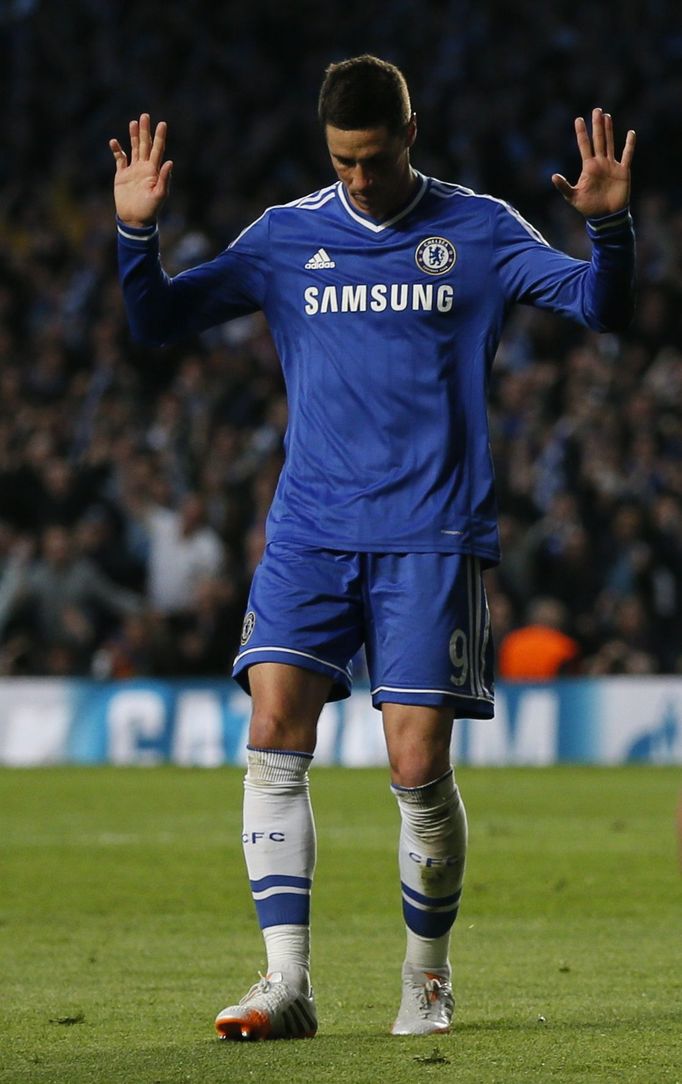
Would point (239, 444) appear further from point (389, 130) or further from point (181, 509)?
point (389, 130)

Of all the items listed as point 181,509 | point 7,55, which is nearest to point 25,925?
point 181,509

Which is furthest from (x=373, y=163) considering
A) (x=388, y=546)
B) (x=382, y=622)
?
(x=382, y=622)

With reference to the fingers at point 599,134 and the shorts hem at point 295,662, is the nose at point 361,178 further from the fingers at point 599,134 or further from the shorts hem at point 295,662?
the shorts hem at point 295,662

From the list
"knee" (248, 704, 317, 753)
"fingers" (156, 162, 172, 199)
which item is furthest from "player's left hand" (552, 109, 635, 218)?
"knee" (248, 704, 317, 753)

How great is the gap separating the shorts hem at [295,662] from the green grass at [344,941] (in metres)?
0.88

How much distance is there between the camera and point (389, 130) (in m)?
4.97

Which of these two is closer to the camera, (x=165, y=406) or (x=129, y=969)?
(x=129, y=969)

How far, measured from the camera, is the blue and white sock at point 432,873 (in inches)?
203

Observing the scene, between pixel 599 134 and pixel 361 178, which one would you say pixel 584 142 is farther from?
pixel 361 178

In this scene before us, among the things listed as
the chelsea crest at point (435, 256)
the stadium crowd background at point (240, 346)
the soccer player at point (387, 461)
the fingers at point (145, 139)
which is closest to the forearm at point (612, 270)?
the soccer player at point (387, 461)

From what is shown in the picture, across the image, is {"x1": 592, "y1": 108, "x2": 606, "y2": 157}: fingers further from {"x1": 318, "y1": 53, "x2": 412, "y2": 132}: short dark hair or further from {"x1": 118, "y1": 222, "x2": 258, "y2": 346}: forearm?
{"x1": 118, "y1": 222, "x2": 258, "y2": 346}: forearm

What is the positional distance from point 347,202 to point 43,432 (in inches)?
510

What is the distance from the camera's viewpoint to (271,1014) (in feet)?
15.7

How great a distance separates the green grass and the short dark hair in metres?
2.24
